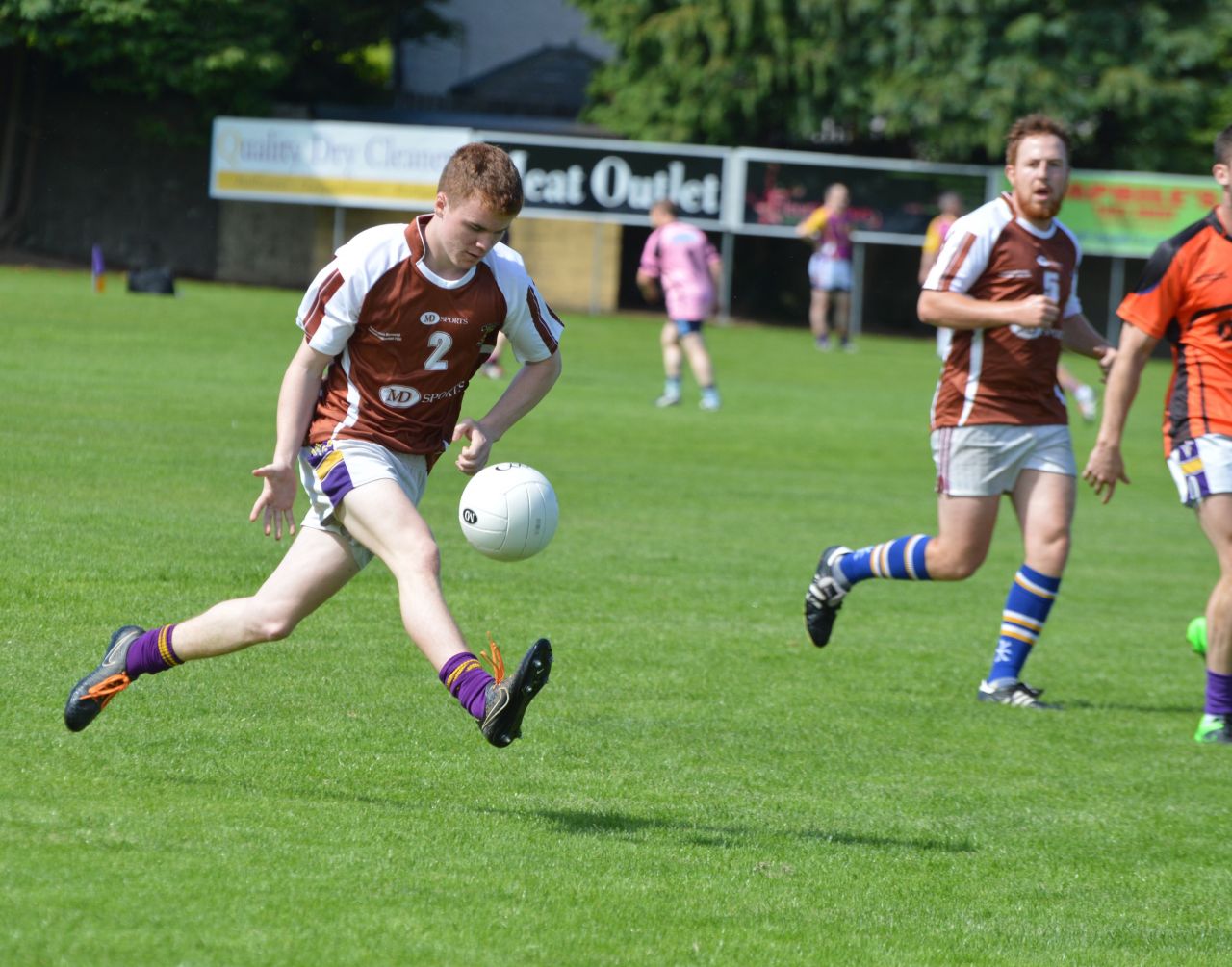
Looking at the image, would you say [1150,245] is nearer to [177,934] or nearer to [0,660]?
[0,660]

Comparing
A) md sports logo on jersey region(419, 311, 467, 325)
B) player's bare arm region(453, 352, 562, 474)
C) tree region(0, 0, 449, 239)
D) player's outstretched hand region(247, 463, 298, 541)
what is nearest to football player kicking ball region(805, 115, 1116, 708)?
player's bare arm region(453, 352, 562, 474)

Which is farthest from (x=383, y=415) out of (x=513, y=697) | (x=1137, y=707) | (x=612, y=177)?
(x=612, y=177)

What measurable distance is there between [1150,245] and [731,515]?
67.1 feet

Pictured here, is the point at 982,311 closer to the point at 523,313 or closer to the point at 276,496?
the point at 523,313

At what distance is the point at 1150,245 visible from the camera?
3106 cm

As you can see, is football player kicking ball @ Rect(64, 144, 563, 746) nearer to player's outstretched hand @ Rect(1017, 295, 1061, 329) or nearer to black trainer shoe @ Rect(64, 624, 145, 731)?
black trainer shoe @ Rect(64, 624, 145, 731)

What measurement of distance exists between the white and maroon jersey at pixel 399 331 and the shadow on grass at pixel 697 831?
4.09 ft

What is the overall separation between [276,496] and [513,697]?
3.33ft

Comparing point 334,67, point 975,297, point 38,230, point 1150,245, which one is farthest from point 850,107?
point 975,297

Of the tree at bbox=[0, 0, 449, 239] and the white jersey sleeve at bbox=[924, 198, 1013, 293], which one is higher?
the tree at bbox=[0, 0, 449, 239]

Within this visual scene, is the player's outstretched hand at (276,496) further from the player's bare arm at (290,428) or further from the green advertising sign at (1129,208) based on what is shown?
the green advertising sign at (1129,208)

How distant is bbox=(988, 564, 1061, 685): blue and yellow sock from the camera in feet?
26.0

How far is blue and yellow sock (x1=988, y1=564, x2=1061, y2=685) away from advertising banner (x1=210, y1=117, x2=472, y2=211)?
23.9 meters

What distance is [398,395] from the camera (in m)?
5.54
